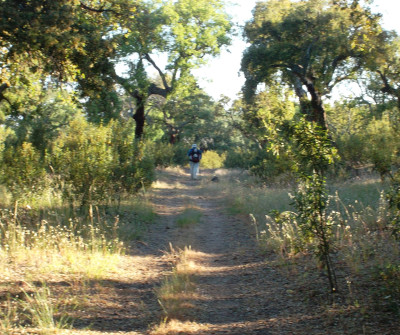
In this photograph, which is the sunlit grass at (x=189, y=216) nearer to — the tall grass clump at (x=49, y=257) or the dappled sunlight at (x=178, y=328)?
the tall grass clump at (x=49, y=257)

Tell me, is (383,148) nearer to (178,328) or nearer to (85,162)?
(85,162)

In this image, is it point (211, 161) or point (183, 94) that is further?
point (211, 161)

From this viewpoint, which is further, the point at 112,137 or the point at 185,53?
the point at 185,53

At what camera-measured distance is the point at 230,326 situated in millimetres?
5164

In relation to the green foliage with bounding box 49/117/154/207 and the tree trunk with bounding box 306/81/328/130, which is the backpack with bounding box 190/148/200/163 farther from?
the green foliage with bounding box 49/117/154/207

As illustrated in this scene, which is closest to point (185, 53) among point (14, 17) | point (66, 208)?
point (66, 208)

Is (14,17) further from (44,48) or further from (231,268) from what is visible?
(231,268)

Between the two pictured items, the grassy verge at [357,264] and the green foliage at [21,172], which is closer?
the grassy verge at [357,264]

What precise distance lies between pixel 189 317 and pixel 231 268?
255cm

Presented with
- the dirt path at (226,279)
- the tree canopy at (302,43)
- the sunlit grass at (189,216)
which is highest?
the tree canopy at (302,43)

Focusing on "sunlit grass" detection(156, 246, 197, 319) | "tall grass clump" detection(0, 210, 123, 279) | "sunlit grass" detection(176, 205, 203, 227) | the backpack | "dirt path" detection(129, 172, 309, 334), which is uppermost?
the backpack

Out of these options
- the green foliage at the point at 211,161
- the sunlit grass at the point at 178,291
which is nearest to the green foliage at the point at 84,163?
the sunlit grass at the point at 178,291

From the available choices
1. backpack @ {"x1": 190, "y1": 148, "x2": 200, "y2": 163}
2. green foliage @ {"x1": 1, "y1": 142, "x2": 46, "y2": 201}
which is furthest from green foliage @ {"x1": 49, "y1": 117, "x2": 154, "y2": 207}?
backpack @ {"x1": 190, "y1": 148, "x2": 200, "y2": 163}

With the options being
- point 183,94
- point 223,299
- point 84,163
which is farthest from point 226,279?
point 183,94
